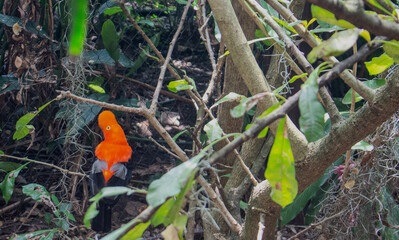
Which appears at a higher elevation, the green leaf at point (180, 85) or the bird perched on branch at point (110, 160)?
the green leaf at point (180, 85)

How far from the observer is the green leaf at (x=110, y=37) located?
7.97 ft

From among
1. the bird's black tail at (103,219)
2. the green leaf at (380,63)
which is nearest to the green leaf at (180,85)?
the green leaf at (380,63)

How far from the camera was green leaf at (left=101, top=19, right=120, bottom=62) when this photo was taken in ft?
7.97

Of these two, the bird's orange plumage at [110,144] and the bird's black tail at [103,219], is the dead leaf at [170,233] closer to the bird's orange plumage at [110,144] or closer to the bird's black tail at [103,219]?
the bird's orange plumage at [110,144]

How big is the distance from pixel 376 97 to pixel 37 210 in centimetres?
225

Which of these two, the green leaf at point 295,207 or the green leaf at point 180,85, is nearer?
the green leaf at point 180,85

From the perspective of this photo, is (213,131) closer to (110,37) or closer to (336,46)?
(336,46)

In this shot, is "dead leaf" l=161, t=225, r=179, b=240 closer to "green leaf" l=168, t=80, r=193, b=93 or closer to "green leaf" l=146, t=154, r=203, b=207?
"green leaf" l=146, t=154, r=203, b=207

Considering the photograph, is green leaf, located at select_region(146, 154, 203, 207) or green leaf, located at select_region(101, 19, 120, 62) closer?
green leaf, located at select_region(146, 154, 203, 207)

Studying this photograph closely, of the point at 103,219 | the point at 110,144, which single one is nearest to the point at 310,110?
the point at 110,144

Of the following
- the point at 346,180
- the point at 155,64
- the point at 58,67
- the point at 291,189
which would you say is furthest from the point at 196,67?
the point at 291,189

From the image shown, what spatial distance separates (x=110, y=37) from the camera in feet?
8.08

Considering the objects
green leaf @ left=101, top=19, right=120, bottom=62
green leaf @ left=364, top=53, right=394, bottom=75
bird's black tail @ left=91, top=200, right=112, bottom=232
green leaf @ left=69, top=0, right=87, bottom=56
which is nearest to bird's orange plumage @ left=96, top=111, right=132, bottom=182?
bird's black tail @ left=91, top=200, right=112, bottom=232

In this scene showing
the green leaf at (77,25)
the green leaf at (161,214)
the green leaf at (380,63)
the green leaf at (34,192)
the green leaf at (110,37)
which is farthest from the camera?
the green leaf at (110,37)
